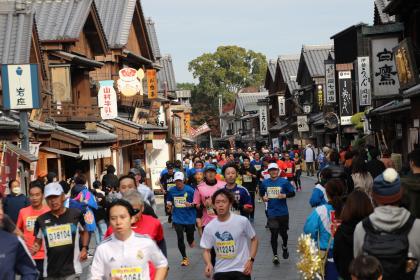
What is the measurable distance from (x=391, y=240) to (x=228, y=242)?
262cm

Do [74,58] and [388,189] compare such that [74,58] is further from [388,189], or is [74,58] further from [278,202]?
[388,189]

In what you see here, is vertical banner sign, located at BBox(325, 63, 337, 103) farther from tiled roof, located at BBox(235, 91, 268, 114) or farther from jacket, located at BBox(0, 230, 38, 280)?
tiled roof, located at BBox(235, 91, 268, 114)

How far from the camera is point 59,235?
9109 millimetres

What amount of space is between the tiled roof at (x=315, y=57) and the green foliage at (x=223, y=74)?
43452mm

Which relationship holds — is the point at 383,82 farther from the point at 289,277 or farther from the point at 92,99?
the point at 92,99

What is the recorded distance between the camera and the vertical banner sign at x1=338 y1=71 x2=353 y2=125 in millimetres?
39875

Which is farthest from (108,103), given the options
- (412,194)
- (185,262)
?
(412,194)

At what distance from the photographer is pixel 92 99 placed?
3644 centimetres

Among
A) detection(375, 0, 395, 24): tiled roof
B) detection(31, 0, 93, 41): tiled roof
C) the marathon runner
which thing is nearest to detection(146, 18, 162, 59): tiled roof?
detection(31, 0, 93, 41): tiled roof

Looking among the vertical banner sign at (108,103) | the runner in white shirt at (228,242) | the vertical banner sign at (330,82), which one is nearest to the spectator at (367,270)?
the runner in white shirt at (228,242)

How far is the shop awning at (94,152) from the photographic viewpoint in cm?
A: 2936

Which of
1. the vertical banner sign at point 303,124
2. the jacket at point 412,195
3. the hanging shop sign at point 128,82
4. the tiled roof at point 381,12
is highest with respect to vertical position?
the tiled roof at point 381,12

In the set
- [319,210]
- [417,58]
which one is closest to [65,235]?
[319,210]

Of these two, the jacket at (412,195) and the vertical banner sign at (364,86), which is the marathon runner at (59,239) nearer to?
the jacket at (412,195)
